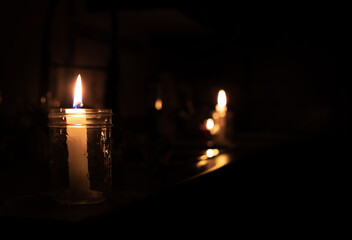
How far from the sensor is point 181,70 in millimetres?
3244

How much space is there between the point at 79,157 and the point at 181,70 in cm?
270

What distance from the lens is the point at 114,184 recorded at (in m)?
0.72

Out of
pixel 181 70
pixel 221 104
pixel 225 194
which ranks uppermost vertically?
pixel 181 70

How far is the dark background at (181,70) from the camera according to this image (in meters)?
1.28

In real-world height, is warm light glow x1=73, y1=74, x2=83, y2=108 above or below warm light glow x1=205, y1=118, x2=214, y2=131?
above

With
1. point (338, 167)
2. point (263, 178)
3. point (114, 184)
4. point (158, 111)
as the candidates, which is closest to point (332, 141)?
point (338, 167)

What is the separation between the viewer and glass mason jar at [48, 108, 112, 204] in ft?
1.87

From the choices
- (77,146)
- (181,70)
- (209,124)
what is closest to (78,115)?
(77,146)

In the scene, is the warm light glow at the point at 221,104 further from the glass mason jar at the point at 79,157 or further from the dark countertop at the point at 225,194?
the glass mason jar at the point at 79,157

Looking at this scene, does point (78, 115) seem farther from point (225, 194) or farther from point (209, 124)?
point (209, 124)

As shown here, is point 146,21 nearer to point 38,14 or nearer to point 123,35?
point 123,35

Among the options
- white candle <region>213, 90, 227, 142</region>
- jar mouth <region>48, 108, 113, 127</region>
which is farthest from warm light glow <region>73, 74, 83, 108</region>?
white candle <region>213, 90, 227, 142</region>

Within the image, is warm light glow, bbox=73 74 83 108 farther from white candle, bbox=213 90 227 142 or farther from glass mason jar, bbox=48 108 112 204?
white candle, bbox=213 90 227 142

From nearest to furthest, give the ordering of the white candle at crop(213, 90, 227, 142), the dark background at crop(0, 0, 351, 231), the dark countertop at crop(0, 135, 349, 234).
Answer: the dark countertop at crop(0, 135, 349, 234) < the dark background at crop(0, 0, 351, 231) < the white candle at crop(213, 90, 227, 142)
